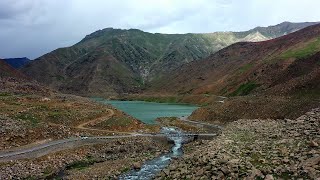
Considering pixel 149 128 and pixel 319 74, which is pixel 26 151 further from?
pixel 319 74

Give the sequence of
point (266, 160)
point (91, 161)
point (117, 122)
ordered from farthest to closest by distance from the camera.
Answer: point (117, 122), point (91, 161), point (266, 160)

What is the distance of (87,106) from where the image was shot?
10712 centimetres

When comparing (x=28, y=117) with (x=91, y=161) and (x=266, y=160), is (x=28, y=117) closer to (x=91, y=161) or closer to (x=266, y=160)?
(x=91, y=161)

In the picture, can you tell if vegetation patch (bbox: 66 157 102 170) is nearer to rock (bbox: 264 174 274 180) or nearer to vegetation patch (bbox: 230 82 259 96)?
rock (bbox: 264 174 274 180)

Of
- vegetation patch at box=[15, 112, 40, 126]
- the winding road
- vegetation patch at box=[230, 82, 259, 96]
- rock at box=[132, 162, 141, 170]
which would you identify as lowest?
rock at box=[132, 162, 141, 170]

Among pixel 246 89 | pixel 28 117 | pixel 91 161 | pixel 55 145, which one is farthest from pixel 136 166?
pixel 246 89

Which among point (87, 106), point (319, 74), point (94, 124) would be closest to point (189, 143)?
point (94, 124)

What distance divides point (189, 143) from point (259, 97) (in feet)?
146

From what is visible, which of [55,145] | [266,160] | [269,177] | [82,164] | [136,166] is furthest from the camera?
[55,145]

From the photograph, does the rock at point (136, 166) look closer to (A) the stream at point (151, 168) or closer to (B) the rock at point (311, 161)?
(A) the stream at point (151, 168)

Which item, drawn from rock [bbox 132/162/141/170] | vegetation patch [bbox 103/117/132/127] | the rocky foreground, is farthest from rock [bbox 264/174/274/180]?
vegetation patch [bbox 103/117/132/127]

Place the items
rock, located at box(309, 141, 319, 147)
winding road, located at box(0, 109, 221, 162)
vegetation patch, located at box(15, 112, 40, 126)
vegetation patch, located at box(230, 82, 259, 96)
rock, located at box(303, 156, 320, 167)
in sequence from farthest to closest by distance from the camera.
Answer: vegetation patch, located at box(230, 82, 259, 96) < vegetation patch, located at box(15, 112, 40, 126) < winding road, located at box(0, 109, 221, 162) < rock, located at box(309, 141, 319, 147) < rock, located at box(303, 156, 320, 167)

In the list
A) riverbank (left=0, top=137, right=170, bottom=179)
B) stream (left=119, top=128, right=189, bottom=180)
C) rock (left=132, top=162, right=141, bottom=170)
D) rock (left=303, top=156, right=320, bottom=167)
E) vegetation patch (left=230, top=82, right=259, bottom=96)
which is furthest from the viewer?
vegetation patch (left=230, top=82, right=259, bottom=96)

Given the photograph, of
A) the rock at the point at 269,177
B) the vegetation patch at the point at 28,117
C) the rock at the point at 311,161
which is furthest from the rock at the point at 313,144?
the vegetation patch at the point at 28,117
